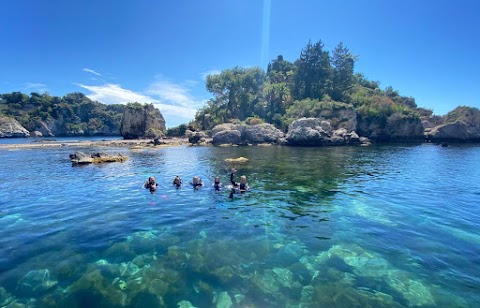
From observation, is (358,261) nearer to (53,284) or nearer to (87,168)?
(53,284)

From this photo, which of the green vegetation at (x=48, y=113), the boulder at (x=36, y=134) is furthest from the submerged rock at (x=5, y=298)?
A: the green vegetation at (x=48, y=113)

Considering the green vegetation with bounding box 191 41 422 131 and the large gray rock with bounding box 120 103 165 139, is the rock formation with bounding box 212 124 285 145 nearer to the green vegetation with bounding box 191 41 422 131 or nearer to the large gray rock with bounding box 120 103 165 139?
the green vegetation with bounding box 191 41 422 131

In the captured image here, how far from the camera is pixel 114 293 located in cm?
866

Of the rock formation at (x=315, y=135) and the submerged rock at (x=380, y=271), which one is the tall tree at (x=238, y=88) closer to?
the rock formation at (x=315, y=135)

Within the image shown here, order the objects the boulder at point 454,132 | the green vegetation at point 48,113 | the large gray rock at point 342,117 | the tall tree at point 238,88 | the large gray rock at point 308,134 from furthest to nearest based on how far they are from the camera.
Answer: the green vegetation at point 48,113 < the tall tree at point 238,88 < the large gray rock at point 342,117 < the boulder at point 454,132 < the large gray rock at point 308,134

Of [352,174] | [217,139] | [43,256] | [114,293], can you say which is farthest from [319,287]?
[217,139]

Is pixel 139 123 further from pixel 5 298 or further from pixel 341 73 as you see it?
pixel 5 298

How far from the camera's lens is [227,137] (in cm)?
7431

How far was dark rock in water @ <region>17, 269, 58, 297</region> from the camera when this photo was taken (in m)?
8.71

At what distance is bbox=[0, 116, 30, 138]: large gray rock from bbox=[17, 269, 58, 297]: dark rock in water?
167 metres

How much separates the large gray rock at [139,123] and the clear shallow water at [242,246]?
78.7 meters

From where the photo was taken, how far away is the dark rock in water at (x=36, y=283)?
8.71m

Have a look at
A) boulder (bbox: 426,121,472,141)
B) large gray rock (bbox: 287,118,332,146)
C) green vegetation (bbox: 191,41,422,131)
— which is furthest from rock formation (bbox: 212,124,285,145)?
boulder (bbox: 426,121,472,141)

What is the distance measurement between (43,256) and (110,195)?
10478mm
